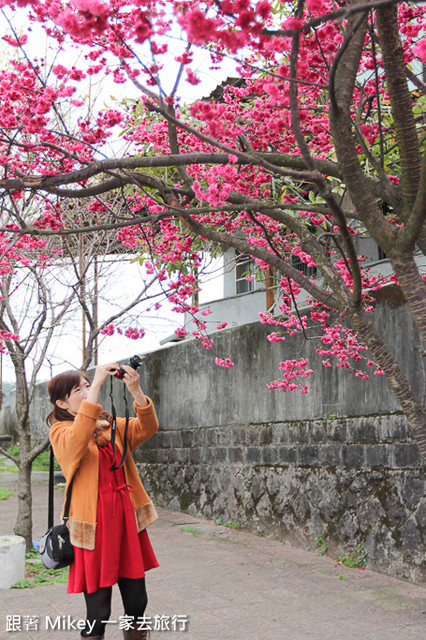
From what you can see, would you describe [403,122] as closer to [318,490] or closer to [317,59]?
[317,59]

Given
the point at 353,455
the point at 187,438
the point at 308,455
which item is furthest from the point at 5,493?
the point at 353,455

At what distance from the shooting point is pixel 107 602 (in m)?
3.18

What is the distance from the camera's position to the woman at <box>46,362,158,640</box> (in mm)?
3156

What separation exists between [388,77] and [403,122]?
0.22 meters

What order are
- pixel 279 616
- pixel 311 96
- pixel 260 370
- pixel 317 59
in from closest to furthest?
pixel 317 59 → pixel 279 616 → pixel 311 96 → pixel 260 370

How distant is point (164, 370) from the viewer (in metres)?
10.2

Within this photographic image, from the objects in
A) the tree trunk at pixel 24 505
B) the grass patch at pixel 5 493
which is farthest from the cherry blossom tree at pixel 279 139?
the grass patch at pixel 5 493

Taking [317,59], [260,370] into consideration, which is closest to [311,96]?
[317,59]

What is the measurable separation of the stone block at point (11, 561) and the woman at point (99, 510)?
2473 mm

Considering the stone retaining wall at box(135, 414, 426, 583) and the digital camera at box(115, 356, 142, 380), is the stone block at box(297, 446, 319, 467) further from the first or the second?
the digital camera at box(115, 356, 142, 380)

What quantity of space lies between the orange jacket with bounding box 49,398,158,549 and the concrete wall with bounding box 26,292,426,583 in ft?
9.80

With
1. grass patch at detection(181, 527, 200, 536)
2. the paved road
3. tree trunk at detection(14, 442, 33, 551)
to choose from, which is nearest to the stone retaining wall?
the paved road

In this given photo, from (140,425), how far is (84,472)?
0.43m

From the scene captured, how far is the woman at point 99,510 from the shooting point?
10.4 feet
